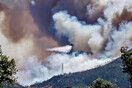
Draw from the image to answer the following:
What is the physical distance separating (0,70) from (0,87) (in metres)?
7.43

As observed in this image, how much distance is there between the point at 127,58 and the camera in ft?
244

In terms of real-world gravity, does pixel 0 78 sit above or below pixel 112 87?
below

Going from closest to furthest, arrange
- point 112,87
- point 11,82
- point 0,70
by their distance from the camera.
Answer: point 0,70, point 11,82, point 112,87

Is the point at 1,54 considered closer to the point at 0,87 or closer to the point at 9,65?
the point at 9,65

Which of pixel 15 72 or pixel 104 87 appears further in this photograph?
pixel 104 87

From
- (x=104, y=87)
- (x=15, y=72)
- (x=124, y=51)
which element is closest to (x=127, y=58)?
(x=124, y=51)

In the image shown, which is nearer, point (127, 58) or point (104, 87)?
point (127, 58)

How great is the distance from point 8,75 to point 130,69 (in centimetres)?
3478

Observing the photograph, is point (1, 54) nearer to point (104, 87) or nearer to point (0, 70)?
point (0, 70)

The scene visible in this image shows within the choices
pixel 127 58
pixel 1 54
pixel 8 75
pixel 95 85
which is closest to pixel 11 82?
pixel 8 75

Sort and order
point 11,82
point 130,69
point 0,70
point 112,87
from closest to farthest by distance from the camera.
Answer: point 0,70 → point 11,82 → point 130,69 → point 112,87

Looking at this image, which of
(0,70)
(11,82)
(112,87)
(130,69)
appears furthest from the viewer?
(112,87)

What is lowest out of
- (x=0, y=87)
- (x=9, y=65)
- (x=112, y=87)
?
(x=0, y=87)

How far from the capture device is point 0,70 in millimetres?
64562
